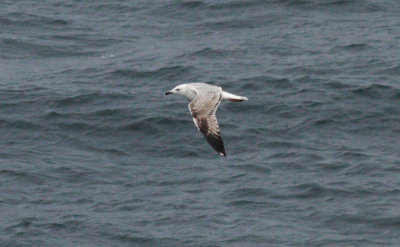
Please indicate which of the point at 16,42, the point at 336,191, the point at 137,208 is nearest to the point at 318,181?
the point at 336,191

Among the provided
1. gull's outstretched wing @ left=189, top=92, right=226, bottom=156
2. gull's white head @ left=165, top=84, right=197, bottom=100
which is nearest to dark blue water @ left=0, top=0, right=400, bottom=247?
gull's white head @ left=165, top=84, right=197, bottom=100

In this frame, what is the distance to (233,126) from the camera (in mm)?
30062

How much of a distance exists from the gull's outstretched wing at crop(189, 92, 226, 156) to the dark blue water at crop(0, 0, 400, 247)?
4989 millimetres

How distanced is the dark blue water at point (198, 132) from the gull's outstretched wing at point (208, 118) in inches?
196

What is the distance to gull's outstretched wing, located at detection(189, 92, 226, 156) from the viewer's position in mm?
20672

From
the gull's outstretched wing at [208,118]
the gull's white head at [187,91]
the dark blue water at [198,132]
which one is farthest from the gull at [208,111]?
the dark blue water at [198,132]

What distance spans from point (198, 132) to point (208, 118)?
877 cm

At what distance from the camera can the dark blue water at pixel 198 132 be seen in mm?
26375

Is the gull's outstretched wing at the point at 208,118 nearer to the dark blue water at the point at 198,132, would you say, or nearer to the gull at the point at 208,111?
the gull at the point at 208,111

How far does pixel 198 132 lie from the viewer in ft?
97.3

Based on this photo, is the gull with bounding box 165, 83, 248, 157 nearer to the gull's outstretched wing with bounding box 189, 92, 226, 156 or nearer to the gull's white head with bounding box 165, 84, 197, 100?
the gull's outstretched wing with bounding box 189, 92, 226, 156

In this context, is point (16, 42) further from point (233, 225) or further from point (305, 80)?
point (233, 225)

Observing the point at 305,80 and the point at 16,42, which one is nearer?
the point at 305,80

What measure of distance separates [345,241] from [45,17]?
17723 mm
